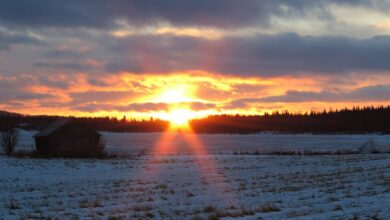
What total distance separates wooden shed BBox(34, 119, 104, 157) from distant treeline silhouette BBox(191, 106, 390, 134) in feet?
274

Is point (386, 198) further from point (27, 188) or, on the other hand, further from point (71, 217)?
point (27, 188)

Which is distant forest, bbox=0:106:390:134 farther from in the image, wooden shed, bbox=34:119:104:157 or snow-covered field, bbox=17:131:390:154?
wooden shed, bbox=34:119:104:157

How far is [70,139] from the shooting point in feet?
189

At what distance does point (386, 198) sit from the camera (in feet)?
52.2

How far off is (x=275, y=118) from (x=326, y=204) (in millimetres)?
168634

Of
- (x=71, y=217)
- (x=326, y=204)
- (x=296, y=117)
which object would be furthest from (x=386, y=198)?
(x=296, y=117)

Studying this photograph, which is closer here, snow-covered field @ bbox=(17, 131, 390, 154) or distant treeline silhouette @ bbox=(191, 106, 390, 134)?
snow-covered field @ bbox=(17, 131, 390, 154)

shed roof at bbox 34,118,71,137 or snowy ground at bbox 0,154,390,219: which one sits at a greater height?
shed roof at bbox 34,118,71,137

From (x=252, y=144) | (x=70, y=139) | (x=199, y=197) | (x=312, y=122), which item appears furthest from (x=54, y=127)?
(x=312, y=122)

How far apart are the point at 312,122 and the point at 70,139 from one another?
11363 cm

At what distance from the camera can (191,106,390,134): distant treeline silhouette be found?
5512 inches

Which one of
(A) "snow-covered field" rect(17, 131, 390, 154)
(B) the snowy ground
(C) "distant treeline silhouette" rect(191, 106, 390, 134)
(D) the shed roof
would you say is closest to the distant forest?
(C) "distant treeline silhouette" rect(191, 106, 390, 134)

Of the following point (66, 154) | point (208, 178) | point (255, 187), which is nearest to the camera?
point (255, 187)

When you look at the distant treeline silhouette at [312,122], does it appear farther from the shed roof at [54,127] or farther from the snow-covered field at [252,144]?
the shed roof at [54,127]
